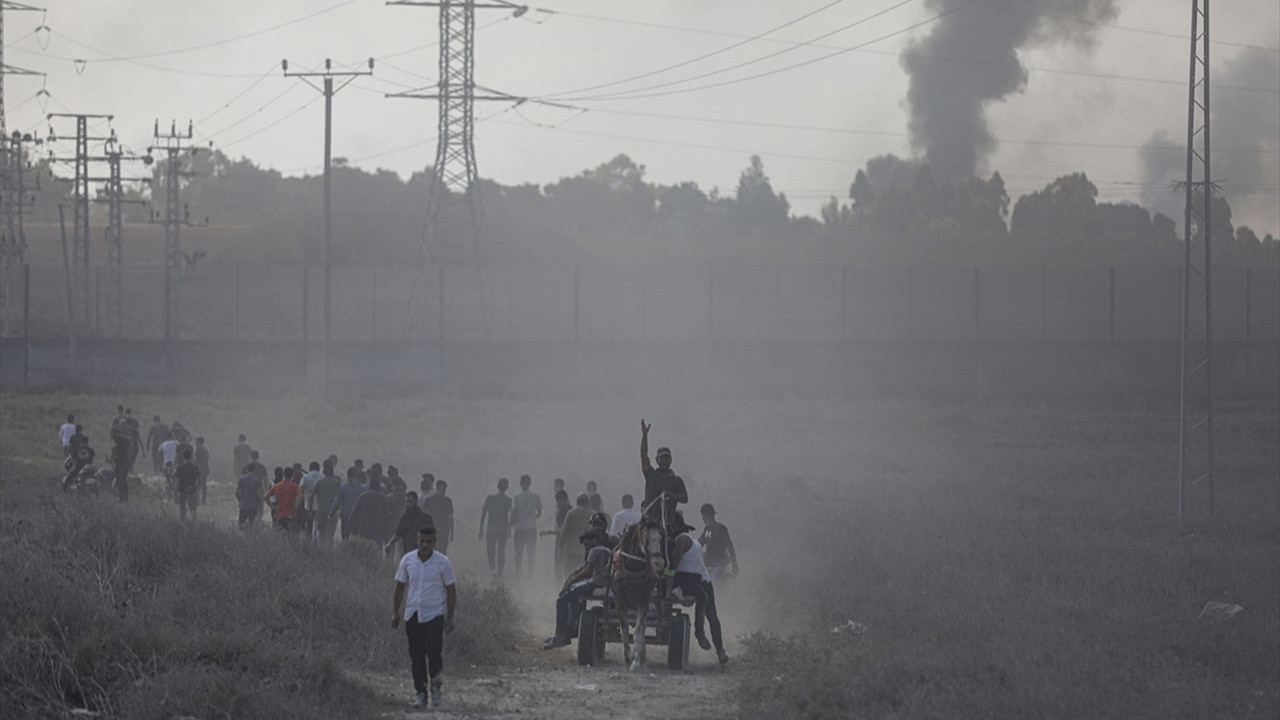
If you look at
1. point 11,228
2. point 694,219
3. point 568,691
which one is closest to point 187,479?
point 568,691

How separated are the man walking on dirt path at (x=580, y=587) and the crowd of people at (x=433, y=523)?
1 cm

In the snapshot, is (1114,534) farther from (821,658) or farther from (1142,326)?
(1142,326)

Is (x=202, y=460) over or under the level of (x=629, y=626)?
over

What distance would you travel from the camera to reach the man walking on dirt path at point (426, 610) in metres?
13.2

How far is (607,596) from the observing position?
642 inches

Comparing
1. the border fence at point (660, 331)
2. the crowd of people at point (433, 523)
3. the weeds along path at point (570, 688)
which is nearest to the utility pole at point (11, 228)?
the border fence at point (660, 331)

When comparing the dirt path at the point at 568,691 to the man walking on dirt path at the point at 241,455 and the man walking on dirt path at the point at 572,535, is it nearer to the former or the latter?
the man walking on dirt path at the point at 572,535

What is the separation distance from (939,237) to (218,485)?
7967 cm

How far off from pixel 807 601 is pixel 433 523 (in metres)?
5.11

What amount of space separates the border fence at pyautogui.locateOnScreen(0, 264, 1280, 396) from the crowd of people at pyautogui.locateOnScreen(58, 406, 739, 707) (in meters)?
31.0

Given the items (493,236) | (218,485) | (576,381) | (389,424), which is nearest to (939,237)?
(493,236)

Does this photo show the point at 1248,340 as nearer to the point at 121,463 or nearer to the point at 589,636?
the point at 121,463

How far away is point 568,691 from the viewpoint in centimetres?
1452

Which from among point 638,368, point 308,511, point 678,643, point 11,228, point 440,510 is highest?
point 11,228
